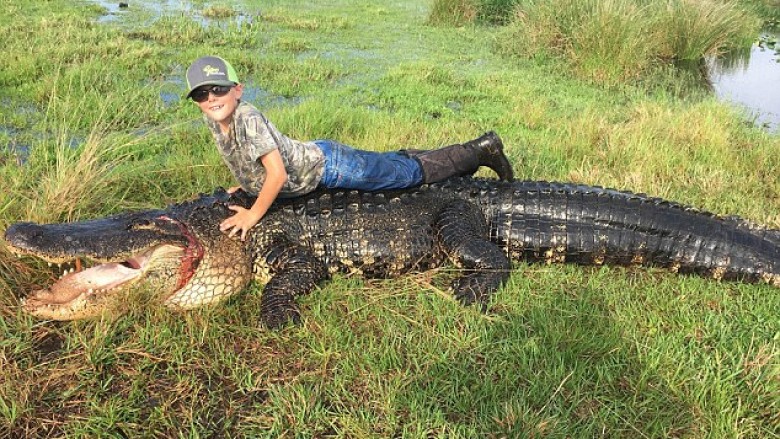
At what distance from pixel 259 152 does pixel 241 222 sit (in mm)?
445

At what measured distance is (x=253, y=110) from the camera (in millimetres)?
2979

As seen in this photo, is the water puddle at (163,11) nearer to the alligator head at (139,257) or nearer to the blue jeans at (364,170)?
the blue jeans at (364,170)

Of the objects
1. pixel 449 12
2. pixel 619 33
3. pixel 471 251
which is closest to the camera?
pixel 471 251

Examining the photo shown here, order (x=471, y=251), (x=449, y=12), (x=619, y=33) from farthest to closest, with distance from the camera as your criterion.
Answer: (x=449, y=12), (x=619, y=33), (x=471, y=251)

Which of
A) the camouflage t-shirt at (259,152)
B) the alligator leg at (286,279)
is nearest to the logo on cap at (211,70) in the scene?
the camouflage t-shirt at (259,152)

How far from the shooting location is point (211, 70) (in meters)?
2.68

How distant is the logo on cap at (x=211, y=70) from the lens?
2672 millimetres

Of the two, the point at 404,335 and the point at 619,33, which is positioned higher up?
the point at 619,33

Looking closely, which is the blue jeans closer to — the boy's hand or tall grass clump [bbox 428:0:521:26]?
the boy's hand

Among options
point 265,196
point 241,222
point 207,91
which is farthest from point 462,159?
point 207,91

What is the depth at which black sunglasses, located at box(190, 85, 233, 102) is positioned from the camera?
2.73 m

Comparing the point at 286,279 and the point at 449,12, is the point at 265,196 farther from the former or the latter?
the point at 449,12

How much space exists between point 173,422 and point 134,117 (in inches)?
161

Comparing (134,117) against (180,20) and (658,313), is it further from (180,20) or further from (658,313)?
(180,20)
